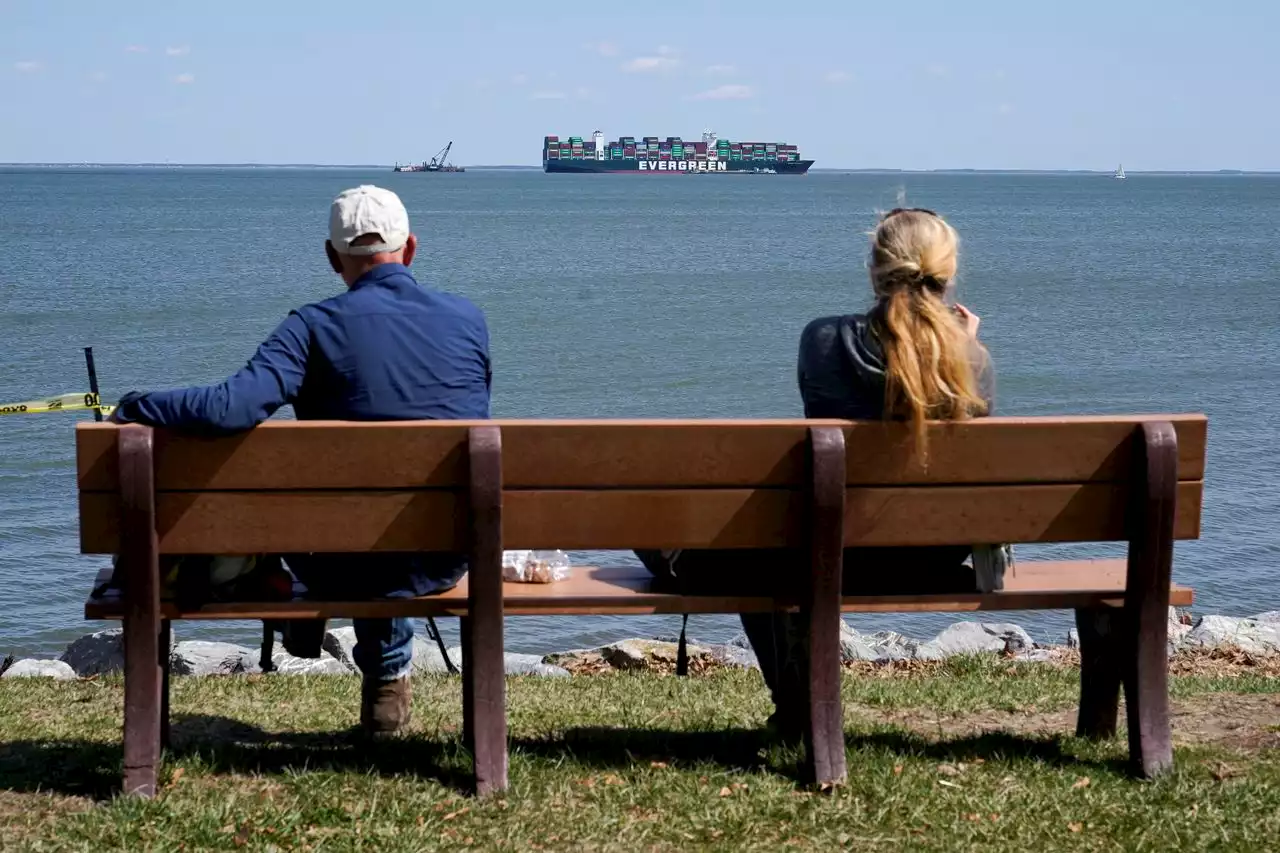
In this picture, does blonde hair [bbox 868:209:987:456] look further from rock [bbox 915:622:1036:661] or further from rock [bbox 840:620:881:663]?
rock [bbox 915:622:1036:661]

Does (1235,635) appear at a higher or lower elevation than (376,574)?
lower

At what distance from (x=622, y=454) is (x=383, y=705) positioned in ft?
3.93

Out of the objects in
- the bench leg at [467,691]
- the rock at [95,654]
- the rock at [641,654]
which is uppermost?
the bench leg at [467,691]

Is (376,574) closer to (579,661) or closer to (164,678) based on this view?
(164,678)

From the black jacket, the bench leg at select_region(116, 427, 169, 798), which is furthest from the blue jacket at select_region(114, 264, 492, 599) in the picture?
the black jacket

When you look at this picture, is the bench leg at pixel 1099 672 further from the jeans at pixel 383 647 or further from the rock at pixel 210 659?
the rock at pixel 210 659

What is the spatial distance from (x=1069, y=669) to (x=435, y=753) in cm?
354

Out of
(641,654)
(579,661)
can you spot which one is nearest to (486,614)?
(641,654)

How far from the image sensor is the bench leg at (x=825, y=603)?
3930 mm

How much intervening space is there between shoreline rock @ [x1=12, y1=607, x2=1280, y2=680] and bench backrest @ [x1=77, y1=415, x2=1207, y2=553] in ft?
12.2

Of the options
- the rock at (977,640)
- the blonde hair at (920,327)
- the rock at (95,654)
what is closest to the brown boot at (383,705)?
the blonde hair at (920,327)

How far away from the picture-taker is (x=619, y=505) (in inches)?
155

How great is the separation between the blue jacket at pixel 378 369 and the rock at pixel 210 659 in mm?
4235

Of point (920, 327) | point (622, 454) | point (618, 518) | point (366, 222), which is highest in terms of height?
point (366, 222)
